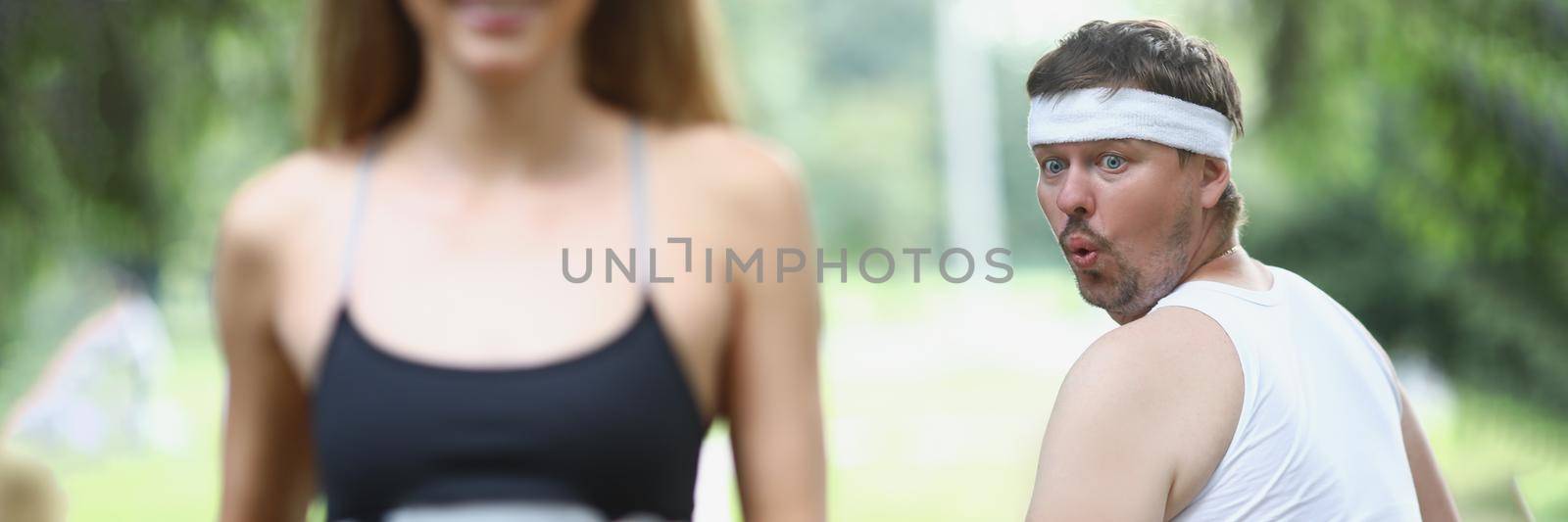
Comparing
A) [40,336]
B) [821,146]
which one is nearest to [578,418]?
[40,336]

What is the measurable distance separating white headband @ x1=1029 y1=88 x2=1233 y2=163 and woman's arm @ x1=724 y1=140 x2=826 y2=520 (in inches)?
10.7

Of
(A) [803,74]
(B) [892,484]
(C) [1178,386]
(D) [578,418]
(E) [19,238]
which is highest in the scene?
(C) [1178,386]

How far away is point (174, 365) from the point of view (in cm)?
2008

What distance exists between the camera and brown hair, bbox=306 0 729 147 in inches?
60.2

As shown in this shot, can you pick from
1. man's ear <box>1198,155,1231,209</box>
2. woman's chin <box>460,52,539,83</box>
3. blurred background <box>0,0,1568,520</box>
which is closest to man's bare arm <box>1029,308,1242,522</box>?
man's ear <box>1198,155,1231,209</box>

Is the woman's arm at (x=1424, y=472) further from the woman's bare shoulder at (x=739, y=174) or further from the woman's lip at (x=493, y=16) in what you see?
the woman's lip at (x=493, y=16)

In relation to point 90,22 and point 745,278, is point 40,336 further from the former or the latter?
point 745,278

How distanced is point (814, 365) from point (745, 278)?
10 cm

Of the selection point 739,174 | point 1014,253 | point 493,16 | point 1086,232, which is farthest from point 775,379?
point 1014,253

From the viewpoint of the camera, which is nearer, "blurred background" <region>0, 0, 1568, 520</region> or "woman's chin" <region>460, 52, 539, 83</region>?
"woman's chin" <region>460, 52, 539, 83</region>

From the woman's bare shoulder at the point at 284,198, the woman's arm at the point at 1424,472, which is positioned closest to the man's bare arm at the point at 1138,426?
the woman's arm at the point at 1424,472

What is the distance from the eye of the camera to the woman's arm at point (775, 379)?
1416 millimetres

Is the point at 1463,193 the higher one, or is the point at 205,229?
the point at 1463,193

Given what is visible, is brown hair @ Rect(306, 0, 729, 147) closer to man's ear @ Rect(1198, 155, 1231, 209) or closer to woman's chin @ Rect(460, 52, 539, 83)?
woman's chin @ Rect(460, 52, 539, 83)
